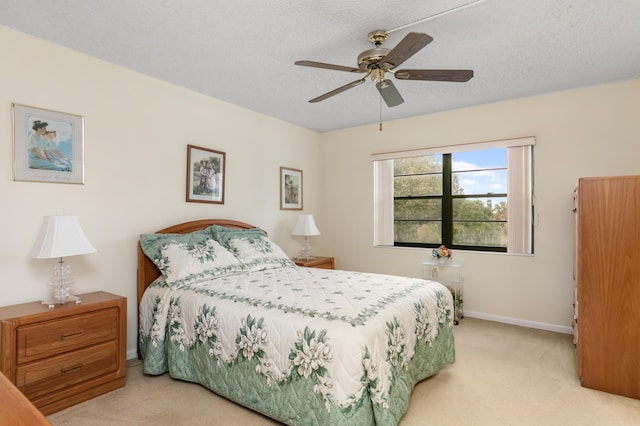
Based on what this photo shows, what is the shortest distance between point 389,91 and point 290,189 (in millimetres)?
2531

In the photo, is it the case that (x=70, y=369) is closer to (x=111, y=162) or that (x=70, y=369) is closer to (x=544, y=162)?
(x=111, y=162)

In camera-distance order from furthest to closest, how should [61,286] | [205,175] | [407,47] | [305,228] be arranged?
1. [305,228]
2. [205,175]
3. [61,286]
4. [407,47]

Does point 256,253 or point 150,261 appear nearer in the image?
point 150,261

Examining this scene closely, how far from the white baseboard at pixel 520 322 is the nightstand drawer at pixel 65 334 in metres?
3.68

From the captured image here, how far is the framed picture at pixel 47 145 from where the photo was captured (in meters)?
2.39

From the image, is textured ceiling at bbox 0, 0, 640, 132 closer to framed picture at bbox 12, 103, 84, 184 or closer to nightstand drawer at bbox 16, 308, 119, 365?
framed picture at bbox 12, 103, 84, 184

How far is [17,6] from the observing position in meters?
2.09

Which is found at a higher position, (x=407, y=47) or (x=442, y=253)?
(x=407, y=47)

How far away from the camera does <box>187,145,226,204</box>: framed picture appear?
11.4 feet

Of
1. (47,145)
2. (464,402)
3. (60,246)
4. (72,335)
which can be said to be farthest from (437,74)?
(72,335)

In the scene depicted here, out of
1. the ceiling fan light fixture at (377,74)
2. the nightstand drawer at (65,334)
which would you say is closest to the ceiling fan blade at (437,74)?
the ceiling fan light fixture at (377,74)

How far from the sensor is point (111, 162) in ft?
9.41

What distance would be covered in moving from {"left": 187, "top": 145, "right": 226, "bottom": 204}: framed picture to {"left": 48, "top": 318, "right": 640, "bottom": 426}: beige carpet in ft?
5.35

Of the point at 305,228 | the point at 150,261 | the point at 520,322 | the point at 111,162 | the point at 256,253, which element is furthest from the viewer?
the point at 305,228
